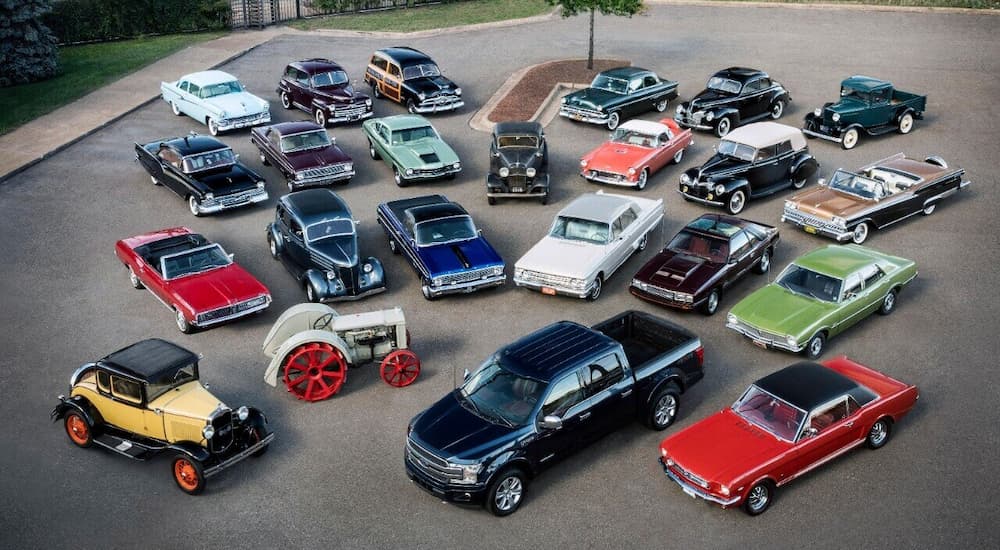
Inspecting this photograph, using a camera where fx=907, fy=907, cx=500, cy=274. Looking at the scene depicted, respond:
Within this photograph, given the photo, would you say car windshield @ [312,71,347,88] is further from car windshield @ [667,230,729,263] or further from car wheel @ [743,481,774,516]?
car wheel @ [743,481,774,516]

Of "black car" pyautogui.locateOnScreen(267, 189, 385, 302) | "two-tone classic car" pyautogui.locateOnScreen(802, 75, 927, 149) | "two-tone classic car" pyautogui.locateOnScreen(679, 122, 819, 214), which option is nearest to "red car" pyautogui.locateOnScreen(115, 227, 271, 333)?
"black car" pyautogui.locateOnScreen(267, 189, 385, 302)

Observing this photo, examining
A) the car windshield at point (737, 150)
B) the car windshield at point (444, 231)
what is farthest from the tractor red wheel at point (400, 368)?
the car windshield at point (737, 150)

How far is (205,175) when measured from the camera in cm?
2344

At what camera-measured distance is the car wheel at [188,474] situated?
43.8ft

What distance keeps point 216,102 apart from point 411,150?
25.2 ft

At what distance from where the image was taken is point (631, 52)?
36281 millimetres

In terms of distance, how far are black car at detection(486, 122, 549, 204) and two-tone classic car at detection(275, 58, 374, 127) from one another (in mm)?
6248

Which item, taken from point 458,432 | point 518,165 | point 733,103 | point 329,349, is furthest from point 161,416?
point 733,103

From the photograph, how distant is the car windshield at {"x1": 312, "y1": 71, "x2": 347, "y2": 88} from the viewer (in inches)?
1161

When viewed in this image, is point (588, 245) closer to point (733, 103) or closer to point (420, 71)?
point (733, 103)

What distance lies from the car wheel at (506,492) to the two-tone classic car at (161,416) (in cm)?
378

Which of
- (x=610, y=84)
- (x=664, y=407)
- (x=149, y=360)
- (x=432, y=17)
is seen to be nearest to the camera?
(x=149, y=360)

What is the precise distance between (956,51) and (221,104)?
92.5ft

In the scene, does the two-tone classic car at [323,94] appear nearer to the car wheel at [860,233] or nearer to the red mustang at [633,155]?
the red mustang at [633,155]
